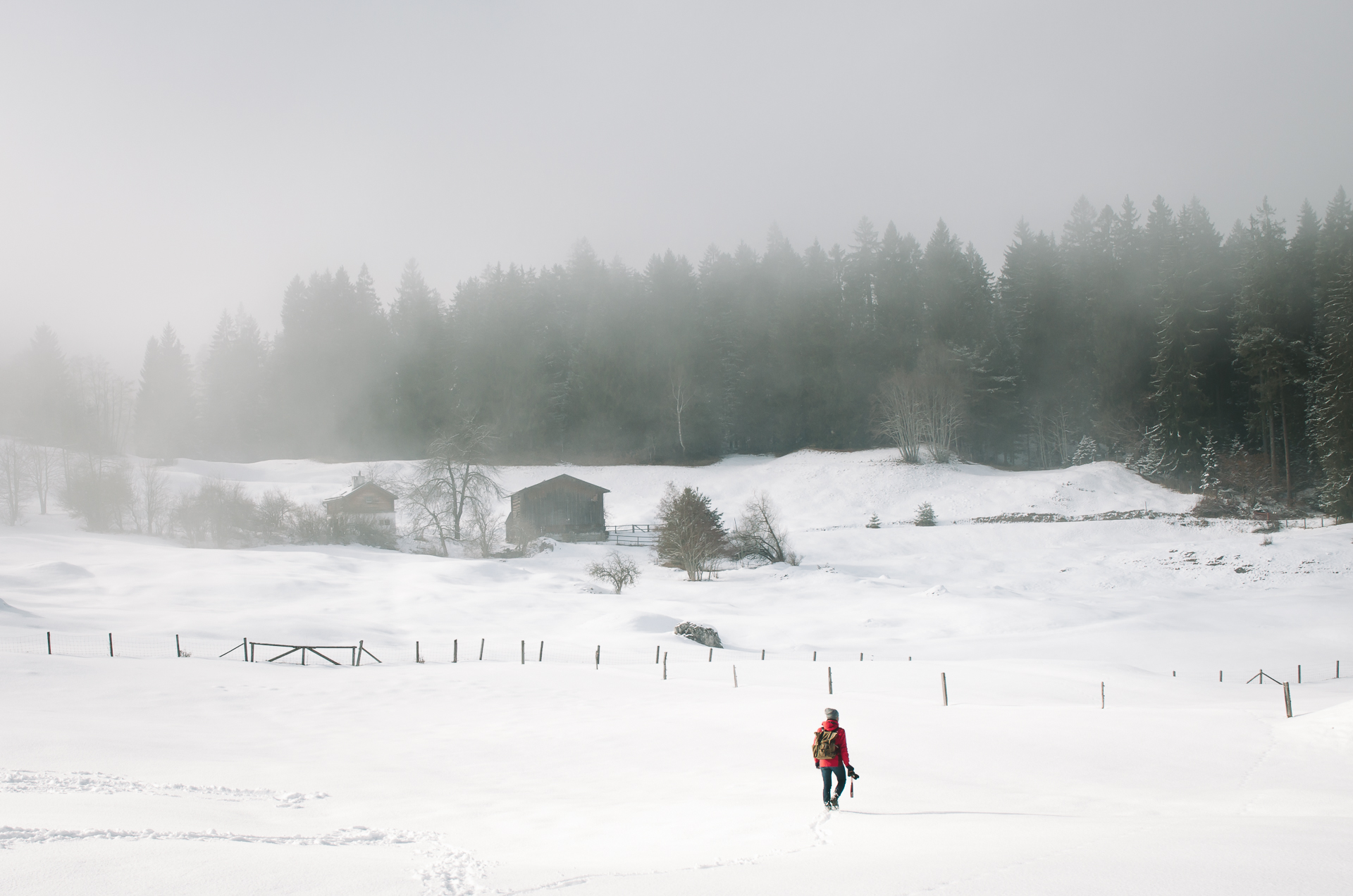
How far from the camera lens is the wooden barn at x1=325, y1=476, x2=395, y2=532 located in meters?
58.0

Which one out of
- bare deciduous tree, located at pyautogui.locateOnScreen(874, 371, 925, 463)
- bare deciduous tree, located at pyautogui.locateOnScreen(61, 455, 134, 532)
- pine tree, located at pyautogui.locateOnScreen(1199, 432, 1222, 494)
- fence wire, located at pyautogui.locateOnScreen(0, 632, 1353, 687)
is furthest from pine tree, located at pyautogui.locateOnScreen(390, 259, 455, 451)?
pine tree, located at pyautogui.locateOnScreen(1199, 432, 1222, 494)

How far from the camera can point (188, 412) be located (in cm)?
8906

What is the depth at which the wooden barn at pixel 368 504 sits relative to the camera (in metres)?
58.0

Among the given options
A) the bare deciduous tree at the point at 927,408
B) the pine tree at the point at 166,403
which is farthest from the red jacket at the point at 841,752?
the pine tree at the point at 166,403

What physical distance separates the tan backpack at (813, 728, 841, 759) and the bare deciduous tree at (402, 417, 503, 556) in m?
49.7

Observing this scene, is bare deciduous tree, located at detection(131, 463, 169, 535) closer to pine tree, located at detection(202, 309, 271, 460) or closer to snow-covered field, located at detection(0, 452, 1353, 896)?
snow-covered field, located at detection(0, 452, 1353, 896)

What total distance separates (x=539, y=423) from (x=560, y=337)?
11.2 metres

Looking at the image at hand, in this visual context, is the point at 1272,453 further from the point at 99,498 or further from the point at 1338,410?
the point at 99,498

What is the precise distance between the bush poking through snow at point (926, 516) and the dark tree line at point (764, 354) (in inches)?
722

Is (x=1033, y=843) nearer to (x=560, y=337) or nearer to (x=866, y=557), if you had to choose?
(x=866, y=557)

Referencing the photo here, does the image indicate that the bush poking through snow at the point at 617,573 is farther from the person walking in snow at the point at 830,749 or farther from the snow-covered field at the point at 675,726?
the person walking in snow at the point at 830,749

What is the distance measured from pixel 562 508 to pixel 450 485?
31.7 ft

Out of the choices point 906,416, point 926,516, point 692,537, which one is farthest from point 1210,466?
point 692,537

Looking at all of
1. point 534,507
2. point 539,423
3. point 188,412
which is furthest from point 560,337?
point 188,412
